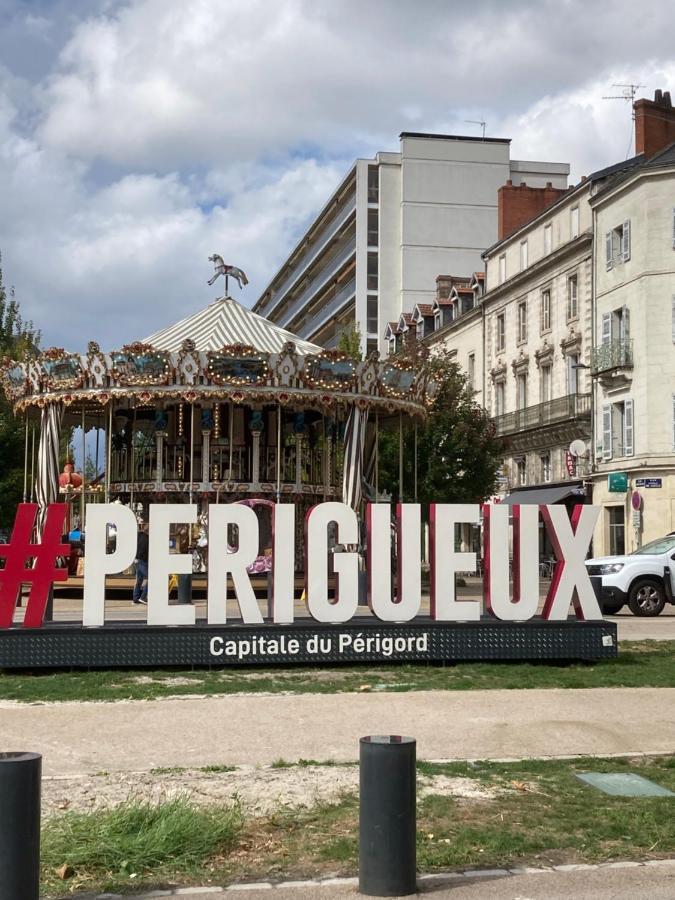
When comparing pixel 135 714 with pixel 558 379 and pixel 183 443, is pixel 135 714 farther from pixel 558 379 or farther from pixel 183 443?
pixel 558 379

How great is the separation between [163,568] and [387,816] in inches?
326

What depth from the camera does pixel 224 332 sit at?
30.0 meters

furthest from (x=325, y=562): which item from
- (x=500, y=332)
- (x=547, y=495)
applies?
(x=500, y=332)

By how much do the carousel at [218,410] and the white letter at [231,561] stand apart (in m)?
11.8

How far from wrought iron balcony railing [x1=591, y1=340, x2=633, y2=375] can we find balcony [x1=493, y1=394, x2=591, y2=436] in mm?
1879

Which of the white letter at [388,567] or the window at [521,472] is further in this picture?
the window at [521,472]

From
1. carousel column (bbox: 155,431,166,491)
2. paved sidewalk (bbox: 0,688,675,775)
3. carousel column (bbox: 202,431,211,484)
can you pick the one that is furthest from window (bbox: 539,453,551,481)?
paved sidewalk (bbox: 0,688,675,775)

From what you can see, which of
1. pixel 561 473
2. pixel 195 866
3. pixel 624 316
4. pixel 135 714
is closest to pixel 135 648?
pixel 135 714

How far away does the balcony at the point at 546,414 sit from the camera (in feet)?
138

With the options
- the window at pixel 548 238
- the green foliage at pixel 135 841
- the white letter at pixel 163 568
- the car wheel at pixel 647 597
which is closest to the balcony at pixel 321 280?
the window at pixel 548 238

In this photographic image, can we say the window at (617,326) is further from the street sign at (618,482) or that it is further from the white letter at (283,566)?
the white letter at (283,566)

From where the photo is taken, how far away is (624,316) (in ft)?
127

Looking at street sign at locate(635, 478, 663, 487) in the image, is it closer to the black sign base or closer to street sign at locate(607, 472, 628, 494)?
street sign at locate(607, 472, 628, 494)

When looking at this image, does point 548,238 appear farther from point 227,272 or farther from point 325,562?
point 325,562
